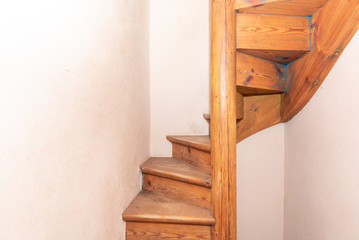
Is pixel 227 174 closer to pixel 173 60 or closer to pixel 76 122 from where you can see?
pixel 76 122

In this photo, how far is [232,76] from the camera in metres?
1.15

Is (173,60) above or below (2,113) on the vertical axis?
above

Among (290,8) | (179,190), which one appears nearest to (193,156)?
(179,190)

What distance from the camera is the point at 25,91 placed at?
1.76 ft

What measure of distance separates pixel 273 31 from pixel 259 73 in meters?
0.27

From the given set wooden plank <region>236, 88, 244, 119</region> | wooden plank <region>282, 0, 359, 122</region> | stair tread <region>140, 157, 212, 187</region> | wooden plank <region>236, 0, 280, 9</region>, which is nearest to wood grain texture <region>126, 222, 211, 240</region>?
stair tread <region>140, 157, 212, 187</region>

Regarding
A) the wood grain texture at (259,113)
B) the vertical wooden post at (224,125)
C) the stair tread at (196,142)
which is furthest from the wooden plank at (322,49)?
the stair tread at (196,142)

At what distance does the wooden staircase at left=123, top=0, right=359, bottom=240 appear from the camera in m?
1.12

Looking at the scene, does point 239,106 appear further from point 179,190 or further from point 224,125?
point 179,190

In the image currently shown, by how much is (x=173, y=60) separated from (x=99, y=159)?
52.4 inches

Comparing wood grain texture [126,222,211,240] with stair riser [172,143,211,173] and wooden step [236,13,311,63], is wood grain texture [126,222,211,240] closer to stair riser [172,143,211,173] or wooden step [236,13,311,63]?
stair riser [172,143,211,173]

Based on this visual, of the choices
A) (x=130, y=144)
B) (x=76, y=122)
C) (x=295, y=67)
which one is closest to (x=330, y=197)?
(x=295, y=67)

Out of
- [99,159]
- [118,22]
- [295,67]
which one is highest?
[118,22]

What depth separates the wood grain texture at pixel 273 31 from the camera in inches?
47.1
